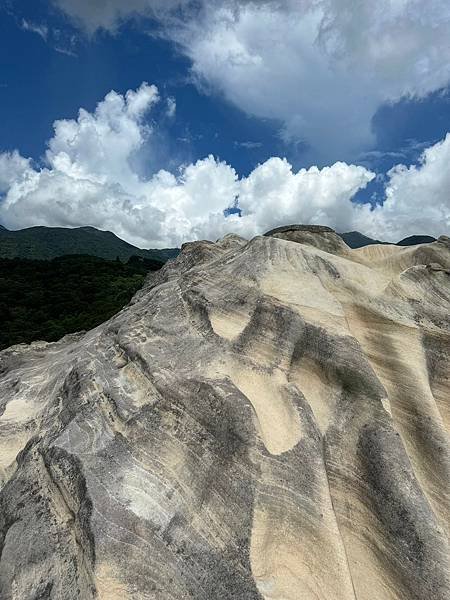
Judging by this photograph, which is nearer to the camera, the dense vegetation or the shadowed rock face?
the shadowed rock face

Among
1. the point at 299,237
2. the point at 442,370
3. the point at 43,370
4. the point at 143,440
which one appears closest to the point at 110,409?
the point at 143,440

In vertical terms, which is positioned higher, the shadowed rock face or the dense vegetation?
the shadowed rock face

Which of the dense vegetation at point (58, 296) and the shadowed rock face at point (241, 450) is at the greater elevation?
the shadowed rock face at point (241, 450)

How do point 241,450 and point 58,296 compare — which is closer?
point 241,450

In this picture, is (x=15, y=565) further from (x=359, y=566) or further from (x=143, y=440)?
(x=359, y=566)

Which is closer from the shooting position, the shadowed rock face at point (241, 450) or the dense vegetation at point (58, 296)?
the shadowed rock face at point (241, 450)
